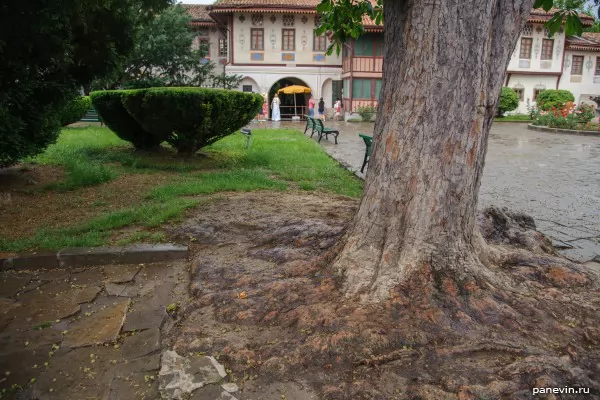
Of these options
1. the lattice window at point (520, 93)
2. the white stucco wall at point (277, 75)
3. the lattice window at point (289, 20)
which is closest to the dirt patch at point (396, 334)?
the white stucco wall at point (277, 75)

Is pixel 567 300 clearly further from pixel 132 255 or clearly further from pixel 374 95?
pixel 374 95

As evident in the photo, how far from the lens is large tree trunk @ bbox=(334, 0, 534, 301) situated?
2.89 metres

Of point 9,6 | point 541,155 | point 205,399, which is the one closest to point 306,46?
point 541,155

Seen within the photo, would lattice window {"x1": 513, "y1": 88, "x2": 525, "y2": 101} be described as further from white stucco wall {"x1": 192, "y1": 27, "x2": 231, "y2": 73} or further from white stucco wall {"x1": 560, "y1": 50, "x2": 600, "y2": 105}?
white stucco wall {"x1": 192, "y1": 27, "x2": 231, "y2": 73}

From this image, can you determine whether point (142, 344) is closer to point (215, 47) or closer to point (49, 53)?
point (49, 53)

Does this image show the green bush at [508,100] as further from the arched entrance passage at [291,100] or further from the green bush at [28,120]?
the green bush at [28,120]

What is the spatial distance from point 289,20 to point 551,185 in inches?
975

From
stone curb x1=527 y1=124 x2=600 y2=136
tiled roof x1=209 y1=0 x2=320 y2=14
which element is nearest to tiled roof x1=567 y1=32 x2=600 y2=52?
stone curb x1=527 y1=124 x2=600 y2=136

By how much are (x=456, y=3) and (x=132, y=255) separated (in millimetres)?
3297

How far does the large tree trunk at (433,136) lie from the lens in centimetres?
289

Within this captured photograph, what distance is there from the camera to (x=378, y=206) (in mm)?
3152

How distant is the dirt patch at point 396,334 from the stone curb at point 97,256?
683 millimetres

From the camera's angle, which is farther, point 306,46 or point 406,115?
point 306,46

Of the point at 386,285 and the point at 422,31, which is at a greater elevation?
the point at 422,31
